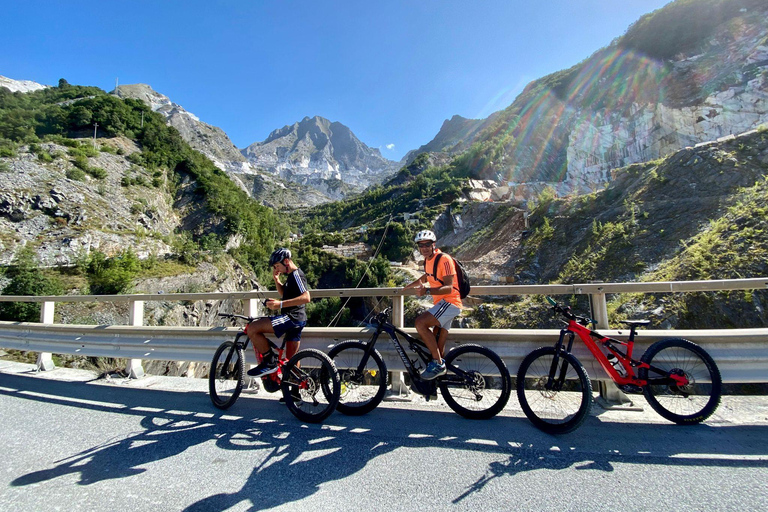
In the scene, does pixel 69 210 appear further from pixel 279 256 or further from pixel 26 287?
pixel 279 256

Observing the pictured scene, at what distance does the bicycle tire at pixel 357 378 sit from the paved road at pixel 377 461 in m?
0.14

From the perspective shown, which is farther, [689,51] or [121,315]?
[689,51]

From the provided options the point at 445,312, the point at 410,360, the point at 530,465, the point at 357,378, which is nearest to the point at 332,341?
the point at 357,378

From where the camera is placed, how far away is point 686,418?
289cm

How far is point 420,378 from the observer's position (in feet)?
11.3

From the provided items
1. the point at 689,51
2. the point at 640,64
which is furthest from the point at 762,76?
the point at 640,64

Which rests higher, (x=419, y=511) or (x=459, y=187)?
(x=459, y=187)

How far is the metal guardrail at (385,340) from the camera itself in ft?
10.0

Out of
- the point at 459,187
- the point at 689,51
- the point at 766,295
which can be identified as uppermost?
the point at 689,51

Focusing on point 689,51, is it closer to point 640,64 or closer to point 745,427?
point 640,64

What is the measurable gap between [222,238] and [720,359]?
44.3 meters

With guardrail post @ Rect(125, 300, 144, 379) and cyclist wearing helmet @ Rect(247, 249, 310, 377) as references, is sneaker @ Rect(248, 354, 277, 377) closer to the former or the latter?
cyclist wearing helmet @ Rect(247, 249, 310, 377)

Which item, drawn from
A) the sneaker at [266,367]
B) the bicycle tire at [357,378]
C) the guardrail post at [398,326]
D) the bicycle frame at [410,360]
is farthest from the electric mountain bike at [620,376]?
the sneaker at [266,367]

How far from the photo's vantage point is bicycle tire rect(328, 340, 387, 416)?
3420 millimetres
